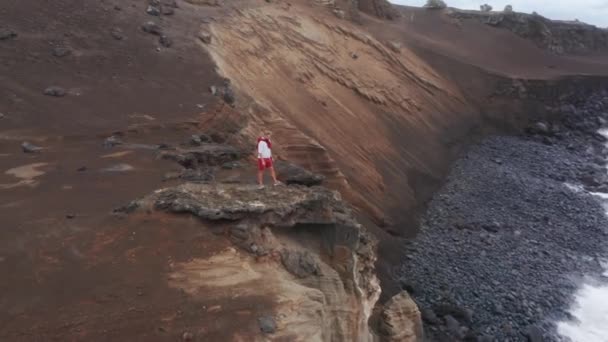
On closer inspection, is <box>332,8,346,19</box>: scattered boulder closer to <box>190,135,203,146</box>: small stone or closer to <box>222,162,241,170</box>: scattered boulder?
<box>190,135,203,146</box>: small stone

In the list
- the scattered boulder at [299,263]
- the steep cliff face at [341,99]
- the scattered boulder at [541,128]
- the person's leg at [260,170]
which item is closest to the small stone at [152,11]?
the steep cliff face at [341,99]

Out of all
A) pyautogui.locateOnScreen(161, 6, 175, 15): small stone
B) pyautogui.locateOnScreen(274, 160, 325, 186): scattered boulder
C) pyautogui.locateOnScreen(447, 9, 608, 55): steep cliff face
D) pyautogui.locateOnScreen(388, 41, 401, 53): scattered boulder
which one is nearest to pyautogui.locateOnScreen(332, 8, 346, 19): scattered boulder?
pyautogui.locateOnScreen(388, 41, 401, 53): scattered boulder

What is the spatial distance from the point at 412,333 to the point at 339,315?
9.99ft

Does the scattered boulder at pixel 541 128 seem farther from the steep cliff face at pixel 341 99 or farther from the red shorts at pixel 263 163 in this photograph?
the red shorts at pixel 263 163

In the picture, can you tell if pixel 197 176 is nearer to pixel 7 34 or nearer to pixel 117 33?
pixel 7 34

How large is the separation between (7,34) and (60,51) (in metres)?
1.37

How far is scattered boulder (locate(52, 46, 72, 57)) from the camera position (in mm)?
14211

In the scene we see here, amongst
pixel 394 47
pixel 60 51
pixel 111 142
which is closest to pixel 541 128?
pixel 394 47

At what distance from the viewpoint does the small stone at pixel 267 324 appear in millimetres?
6203

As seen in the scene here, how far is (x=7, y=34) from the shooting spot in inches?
560

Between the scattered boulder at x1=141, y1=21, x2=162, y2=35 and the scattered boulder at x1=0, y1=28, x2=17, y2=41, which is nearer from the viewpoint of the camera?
the scattered boulder at x1=0, y1=28, x2=17, y2=41

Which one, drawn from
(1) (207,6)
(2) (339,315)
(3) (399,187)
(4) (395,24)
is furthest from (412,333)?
(4) (395,24)

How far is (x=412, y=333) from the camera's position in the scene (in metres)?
10.2

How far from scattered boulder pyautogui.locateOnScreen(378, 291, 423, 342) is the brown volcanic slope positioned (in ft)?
13.3
